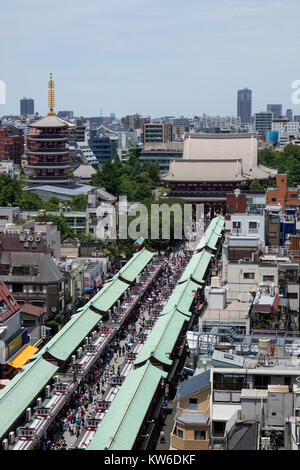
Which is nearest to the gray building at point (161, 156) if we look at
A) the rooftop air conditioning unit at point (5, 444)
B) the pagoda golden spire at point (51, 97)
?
the pagoda golden spire at point (51, 97)

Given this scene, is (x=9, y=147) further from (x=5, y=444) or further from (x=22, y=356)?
(x=5, y=444)

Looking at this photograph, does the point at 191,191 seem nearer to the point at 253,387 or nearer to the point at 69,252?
the point at 69,252

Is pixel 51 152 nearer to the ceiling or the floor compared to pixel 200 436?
nearer to the ceiling

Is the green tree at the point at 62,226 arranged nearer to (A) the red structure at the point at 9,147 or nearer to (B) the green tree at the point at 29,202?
(B) the green tree at the point at 29,202

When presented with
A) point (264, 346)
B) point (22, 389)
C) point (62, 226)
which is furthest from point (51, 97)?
point (264, 346)

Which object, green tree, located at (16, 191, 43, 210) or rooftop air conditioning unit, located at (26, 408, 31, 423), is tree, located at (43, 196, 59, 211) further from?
rooftop air conditioning unit, located at (26, 408, 31, 423)

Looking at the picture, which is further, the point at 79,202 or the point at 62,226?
the point at 79,202

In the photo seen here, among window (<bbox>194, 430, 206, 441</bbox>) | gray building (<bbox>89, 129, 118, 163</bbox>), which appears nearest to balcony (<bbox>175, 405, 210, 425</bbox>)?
window (<bbox>194, 430, 206, 441</bbox>)
